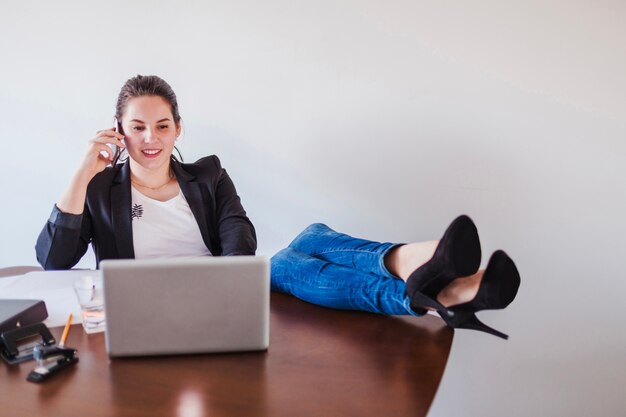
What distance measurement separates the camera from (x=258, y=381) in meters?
0.90

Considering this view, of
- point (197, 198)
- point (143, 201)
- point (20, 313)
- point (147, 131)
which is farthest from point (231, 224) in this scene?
point (20, 313)

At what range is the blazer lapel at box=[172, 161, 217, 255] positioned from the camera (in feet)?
5.85

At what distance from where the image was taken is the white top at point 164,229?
1.73 meters

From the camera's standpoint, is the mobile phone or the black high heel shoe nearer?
the black high heel shoe

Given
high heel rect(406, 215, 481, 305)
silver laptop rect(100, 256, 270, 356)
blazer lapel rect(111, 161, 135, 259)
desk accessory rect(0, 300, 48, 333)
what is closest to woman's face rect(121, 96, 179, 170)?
blazer lapel rect(111, 161, 135, 259)

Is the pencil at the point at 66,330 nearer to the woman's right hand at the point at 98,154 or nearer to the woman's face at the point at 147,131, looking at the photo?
the woman's right hand at the point at 98,154

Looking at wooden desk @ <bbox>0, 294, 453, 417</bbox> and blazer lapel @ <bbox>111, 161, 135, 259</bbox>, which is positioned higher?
blazer lapel @ <bbox>111, 161, 135, 259</bbox>

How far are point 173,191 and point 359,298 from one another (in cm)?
89

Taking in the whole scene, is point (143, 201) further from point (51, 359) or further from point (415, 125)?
point (415, 125)

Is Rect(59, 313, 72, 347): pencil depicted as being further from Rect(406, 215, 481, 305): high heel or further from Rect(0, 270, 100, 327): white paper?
Rect(406, 215, 481, 305): high heel

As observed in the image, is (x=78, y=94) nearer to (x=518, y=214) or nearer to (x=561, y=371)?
(x=518, y=214)

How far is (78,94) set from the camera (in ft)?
7.53

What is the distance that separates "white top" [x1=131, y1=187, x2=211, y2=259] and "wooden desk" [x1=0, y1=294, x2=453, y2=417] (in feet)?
2.14

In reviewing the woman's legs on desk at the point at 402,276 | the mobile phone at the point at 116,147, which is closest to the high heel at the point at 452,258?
the woman's legs on desk at the point at 402,276
